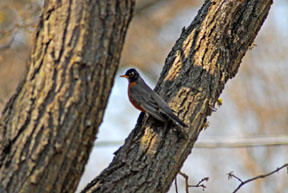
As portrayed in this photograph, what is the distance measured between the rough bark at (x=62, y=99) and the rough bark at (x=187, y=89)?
2.32ft

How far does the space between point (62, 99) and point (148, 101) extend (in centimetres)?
194

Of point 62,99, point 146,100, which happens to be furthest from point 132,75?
point 62,99

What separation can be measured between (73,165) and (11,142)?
413 mm

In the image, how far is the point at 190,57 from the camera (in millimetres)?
4531

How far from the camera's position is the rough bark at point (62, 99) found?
3.02 m

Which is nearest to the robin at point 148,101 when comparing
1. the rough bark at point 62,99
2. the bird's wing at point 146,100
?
the bird's wing at point 146,100

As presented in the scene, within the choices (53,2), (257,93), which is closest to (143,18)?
(257,93)

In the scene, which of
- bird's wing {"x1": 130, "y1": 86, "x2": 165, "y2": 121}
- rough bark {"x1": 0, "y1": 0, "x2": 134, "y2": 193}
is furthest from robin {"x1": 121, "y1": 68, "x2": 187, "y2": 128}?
rough bark {"x1": 0, "y1": 0, "x2": 134, "y2": 193}

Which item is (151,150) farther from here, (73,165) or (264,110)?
(264,110)

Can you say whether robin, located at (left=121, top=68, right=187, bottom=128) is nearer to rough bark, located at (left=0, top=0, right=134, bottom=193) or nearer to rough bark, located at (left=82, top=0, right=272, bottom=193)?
rough bark, located at (left=82, top=0, right=272, bottom=193)

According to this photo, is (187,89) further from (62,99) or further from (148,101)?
(62,99)

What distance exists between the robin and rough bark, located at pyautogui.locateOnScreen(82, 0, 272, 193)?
0.08 m

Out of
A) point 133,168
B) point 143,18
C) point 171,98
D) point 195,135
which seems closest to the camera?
point 133,168

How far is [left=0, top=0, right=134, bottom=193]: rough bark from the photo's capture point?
3020 millimetres
